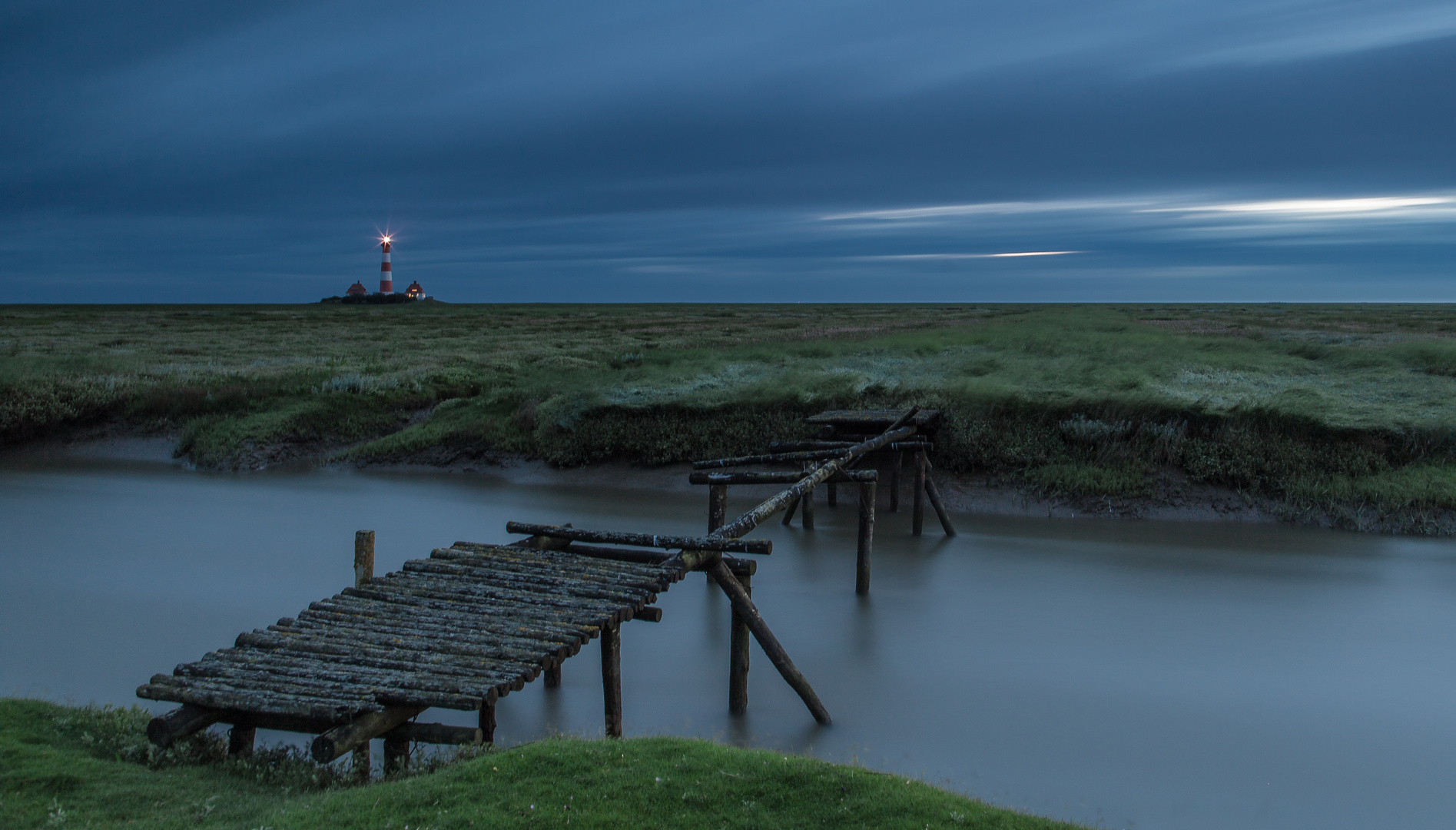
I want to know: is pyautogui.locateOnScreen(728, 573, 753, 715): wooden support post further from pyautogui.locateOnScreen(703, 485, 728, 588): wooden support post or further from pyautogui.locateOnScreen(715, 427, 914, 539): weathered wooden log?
pyautogui.locateOnScreen(703, 485, 728, 588): wooden support post

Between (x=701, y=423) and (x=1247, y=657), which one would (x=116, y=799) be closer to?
(x=1247, y=657)

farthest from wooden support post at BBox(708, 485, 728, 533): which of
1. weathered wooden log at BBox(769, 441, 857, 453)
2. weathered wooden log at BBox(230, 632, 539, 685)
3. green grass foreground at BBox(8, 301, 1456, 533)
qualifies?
green grass foreground at BBox(8, 301, 1456, 533)

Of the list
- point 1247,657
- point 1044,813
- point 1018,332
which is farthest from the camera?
point 1018,332

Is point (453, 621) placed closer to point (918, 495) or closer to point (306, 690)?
point (306, 690)

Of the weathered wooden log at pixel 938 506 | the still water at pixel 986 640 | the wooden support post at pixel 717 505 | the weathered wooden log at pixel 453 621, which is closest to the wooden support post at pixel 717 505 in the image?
the wooden support post at pixel 717 505

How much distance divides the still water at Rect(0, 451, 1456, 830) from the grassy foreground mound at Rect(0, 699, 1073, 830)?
1982 millimetres

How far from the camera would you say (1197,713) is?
7.84 metres

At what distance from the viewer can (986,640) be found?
9.72 meters

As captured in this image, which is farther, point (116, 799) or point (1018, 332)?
point (1018, 332)

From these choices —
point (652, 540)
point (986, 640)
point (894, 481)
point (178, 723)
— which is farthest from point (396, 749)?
point (894, 481)

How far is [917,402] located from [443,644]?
41.1 ft

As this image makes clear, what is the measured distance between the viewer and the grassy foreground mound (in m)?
4.32

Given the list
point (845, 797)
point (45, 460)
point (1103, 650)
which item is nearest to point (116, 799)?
point (845, 797)

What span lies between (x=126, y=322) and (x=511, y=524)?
59348 mm
